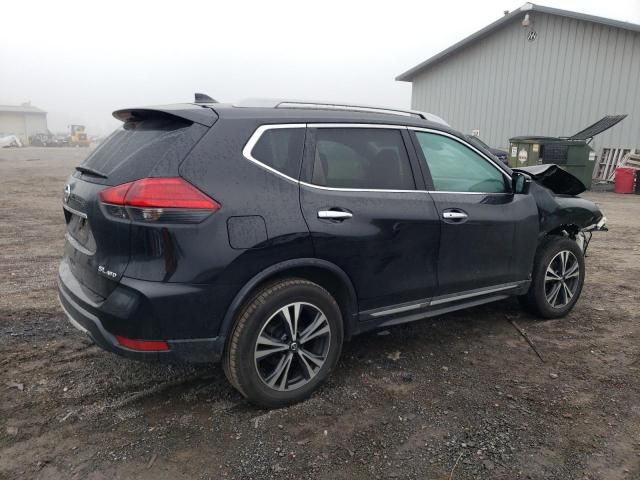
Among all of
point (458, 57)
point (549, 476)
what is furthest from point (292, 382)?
point (458, 57)

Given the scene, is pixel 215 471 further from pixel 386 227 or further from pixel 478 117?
pixel 478 117

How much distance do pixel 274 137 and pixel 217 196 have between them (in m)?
0.53

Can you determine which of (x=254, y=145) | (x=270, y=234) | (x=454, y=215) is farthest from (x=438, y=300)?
(x=254, y=145)

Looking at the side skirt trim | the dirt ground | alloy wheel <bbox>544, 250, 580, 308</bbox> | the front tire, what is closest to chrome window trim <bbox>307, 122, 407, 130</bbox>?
the front tire

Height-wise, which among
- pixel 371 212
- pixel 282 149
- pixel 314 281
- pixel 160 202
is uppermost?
pixel 282 149

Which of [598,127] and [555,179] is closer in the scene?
[555,179]

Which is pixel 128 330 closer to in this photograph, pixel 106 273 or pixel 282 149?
pixel 106 273

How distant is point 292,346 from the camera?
115 inches

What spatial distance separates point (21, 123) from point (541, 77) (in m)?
80.8

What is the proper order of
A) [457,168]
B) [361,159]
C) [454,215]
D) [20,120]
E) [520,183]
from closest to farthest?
[361,159], [454,215], [457,168], [520,183], [20,120]

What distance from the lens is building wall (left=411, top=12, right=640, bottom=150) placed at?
51.4 ft

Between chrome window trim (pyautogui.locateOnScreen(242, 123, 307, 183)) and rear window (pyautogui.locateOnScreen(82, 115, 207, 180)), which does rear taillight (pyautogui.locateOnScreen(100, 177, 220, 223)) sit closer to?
rear window (pyautogui.locateOnScreen(82, 115, 207, 180))

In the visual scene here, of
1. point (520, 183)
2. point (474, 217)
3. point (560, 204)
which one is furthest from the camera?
point (560, 204)

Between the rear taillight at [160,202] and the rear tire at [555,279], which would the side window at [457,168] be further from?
the rear taillight at [160,202]
